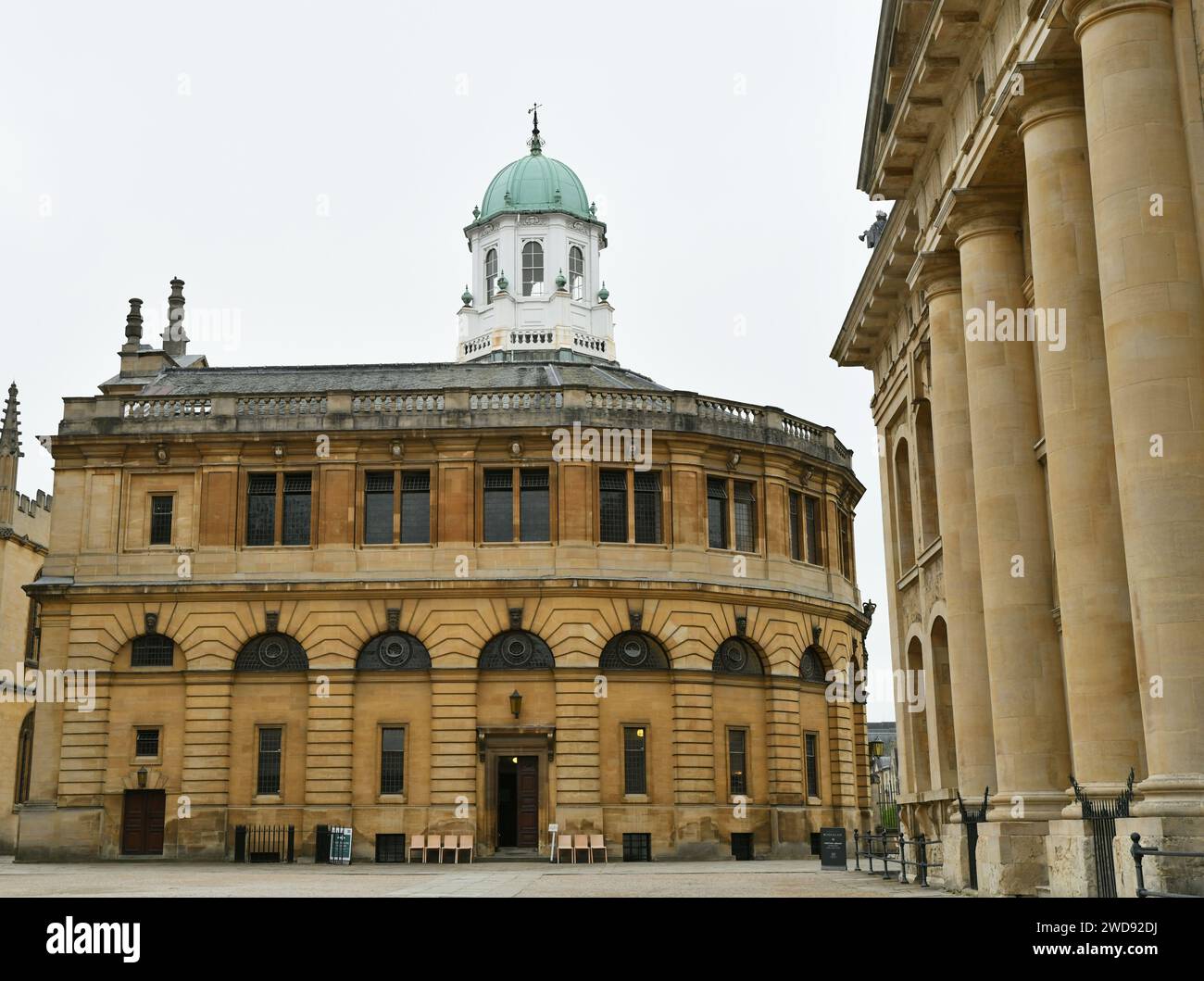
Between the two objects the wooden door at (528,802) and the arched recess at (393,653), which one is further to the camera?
the arched recess at (393,653)

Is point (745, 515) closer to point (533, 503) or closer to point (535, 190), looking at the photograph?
point (533, 503)

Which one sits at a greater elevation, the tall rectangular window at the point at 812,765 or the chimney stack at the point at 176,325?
the chimney stack at the point at 176,325

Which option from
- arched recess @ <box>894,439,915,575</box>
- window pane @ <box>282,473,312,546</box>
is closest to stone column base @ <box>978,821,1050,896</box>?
arched recess @ <box>894,439,915,575</box>

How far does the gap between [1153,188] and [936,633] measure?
14398 mm

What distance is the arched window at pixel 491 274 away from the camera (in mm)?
67688

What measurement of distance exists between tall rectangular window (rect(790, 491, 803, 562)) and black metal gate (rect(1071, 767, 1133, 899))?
31315 mm

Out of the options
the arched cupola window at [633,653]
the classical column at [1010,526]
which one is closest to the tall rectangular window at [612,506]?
the arched cupola window at [633,653]

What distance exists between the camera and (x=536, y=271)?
67.2 m

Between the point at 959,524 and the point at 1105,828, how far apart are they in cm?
977

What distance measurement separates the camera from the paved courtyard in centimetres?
2464

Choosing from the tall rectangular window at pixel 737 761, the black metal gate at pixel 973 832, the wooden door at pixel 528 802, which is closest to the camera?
the black metal gate at pixel 973 832

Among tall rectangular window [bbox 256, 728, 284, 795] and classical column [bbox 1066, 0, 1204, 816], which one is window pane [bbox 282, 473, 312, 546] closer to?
tall rectangular window [bbox 256, 728, 284, 795]

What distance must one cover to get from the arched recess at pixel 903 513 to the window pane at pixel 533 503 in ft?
48.6

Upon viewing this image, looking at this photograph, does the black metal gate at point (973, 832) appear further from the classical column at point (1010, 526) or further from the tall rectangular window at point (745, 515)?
the tall rectangular window at point (745, 515)
